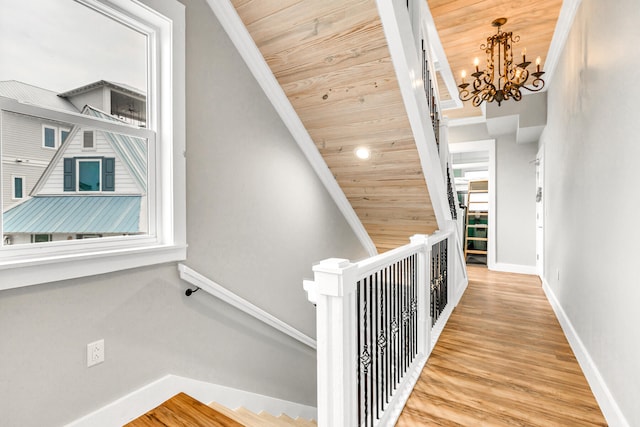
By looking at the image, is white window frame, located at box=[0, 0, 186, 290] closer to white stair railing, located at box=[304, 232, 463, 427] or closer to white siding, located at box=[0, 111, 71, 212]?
white siding, located at box=[0, 111, 71, 212]

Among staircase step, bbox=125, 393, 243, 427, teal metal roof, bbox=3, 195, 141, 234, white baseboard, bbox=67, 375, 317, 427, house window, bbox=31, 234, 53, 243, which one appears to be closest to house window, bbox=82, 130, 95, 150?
teal metal roof, bbox=3, 195, 141, 234

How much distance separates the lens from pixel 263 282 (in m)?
2.53

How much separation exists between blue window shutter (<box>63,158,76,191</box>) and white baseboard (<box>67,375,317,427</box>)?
104cm

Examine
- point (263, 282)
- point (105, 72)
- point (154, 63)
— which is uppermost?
point (154, 63)

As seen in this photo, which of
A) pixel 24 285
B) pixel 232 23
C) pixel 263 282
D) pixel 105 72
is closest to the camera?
pixel 24 285

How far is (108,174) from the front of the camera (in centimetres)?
170

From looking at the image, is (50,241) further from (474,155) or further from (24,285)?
(474,155)

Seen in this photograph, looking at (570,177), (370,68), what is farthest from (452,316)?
(370,68)

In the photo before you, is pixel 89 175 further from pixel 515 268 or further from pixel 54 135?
pixel 515 268

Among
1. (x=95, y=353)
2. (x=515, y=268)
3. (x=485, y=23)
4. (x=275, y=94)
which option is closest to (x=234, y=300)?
(x=95, y=353)

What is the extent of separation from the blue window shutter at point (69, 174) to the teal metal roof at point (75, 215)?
0.17 ft

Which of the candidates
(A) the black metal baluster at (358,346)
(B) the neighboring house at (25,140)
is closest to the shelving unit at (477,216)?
(A) the black metal baluster at (358,346)

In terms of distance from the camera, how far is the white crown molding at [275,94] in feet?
7.15

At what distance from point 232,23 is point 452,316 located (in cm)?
313
